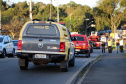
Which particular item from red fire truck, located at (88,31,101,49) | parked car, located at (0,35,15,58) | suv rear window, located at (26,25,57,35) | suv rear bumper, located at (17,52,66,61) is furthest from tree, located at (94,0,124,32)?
suv rear bumper, located at (17,52,66,61)

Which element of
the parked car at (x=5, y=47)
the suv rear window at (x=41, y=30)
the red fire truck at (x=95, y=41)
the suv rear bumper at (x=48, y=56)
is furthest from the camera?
the red fire truck at (x=95, y=41)

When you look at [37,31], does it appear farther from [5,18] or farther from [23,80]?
[5,18]

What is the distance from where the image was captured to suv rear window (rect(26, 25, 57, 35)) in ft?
40.6

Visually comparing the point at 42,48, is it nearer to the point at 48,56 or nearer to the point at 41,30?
the point at 48,56

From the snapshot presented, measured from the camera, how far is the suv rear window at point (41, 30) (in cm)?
1238

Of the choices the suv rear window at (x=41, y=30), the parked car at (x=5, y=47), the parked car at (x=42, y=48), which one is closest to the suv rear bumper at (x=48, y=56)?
the parked car at (x=42, y=48)

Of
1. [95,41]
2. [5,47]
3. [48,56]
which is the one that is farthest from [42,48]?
[95,41]

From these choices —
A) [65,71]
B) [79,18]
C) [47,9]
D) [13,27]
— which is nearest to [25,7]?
[47,9]

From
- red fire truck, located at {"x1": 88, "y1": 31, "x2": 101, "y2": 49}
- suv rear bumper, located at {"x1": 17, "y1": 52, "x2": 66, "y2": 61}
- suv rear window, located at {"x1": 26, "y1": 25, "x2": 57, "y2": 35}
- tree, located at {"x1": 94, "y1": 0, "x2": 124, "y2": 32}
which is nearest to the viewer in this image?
suv rear bumper, located at {"x1": 17, "y1": 52, "x2": 66, "y2": 61}

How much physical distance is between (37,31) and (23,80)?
9.49 feet

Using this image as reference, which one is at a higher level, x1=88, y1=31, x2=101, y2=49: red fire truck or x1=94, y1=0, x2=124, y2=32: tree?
x1=94, y1=0, x2=124, y2=32: tree

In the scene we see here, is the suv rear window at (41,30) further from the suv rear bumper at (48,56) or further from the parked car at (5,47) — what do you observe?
the parked car at (5,47)

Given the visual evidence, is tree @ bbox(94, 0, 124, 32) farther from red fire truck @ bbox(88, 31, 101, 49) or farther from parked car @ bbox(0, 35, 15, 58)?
parked car @ bbox(0, 35, 15, 58)

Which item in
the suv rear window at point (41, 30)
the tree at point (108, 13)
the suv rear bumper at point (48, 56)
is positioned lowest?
the suv rear bumper at point (48, 56)
